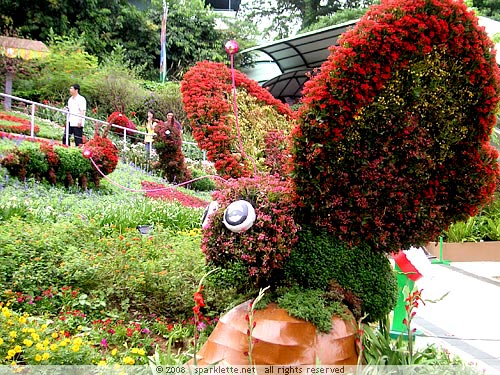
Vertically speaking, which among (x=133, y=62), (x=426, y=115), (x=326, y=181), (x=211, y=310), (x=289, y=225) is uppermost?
(x=133, y=62)

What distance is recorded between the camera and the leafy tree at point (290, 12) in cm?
3631

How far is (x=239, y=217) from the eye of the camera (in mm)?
3619

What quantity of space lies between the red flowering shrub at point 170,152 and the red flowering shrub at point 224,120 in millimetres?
7377

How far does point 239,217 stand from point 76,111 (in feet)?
30.5

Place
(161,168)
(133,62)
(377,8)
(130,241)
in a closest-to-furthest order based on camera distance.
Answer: (377,8), (130,241), (161,168), (133,62)

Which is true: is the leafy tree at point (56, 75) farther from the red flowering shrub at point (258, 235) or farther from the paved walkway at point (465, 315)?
the red flowering shrub at point (258, 235)

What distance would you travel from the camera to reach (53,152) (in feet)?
31.2

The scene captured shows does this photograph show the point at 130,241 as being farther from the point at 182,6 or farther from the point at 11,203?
the point at 182,6

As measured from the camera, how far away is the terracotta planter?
10.4m

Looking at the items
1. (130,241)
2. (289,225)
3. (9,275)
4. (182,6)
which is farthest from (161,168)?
(182,6)

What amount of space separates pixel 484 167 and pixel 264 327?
1884 mm

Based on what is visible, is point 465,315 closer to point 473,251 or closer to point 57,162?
point 473,251

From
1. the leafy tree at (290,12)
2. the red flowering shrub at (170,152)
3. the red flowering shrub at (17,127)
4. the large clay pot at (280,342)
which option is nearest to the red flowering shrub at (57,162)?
the red flowering shrub at (170,152)

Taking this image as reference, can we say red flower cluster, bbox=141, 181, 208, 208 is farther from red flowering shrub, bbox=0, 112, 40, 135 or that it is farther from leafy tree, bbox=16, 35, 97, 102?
leafy tree, bbox=16, 35, 97, 102
